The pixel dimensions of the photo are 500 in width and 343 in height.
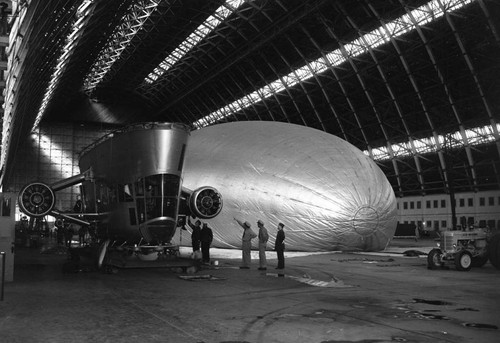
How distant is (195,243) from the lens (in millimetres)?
21891

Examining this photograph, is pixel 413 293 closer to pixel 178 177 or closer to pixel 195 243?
pixel 178 177

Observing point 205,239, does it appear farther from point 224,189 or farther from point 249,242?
point 224,189

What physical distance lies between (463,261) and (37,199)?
16320 millimetres

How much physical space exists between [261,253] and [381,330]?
11084mm

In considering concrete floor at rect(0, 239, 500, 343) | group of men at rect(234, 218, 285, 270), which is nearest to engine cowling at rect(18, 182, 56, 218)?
concrete floor at rect(0, 239, 500, 343)

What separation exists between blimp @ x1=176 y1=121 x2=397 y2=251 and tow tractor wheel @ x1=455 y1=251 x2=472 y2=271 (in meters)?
7.82

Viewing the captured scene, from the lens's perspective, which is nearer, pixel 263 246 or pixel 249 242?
pixel 263 246

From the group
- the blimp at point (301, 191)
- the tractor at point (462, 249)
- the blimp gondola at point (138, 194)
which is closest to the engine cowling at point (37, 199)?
the blimp gondola at point (138, 194)

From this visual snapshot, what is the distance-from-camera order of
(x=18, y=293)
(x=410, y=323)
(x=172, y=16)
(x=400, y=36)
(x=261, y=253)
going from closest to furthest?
(x=410, y=323), (x=18, y=293), (x=261, y=253), (x=400, y=36), (x=172, y=16)

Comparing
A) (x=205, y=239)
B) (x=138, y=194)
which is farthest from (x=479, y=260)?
(x=138, y=194)

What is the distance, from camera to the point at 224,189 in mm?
28672

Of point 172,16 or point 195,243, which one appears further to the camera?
point 172,16

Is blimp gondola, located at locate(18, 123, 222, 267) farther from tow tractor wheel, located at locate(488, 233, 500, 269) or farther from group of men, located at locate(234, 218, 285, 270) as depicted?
tow tractor wheel, located at locate(488, 233, 500, 269)

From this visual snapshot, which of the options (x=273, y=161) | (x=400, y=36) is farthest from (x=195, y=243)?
(x=400, y=36)
